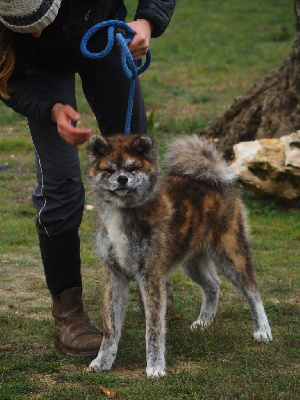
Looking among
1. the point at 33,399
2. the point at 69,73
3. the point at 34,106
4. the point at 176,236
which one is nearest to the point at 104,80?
the point at 69,73

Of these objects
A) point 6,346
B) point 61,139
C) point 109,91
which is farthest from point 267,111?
point 6,346

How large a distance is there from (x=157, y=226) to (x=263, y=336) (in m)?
1.06

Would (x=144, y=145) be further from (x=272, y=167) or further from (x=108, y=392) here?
(x=272, y=167)

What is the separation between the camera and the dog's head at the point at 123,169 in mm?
3830

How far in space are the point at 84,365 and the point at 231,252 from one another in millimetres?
1226

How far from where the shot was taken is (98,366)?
157 inches

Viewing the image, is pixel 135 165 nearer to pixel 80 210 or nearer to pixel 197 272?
pixel 80 210

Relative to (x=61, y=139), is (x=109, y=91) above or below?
above

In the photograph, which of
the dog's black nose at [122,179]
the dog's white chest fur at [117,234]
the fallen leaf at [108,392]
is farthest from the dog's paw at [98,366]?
the dog's black nose at [122,179]

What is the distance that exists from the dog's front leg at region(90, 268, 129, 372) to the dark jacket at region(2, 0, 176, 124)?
1005 mm

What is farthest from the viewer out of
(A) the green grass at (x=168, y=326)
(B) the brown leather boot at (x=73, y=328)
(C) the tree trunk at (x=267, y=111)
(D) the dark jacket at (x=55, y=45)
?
(C) the tree trunk at (x=267, y=111)

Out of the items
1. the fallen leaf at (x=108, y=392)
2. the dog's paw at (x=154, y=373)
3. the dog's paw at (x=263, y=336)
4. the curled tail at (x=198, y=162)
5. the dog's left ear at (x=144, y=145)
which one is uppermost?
the dog's left ear at (x=144, y=145)

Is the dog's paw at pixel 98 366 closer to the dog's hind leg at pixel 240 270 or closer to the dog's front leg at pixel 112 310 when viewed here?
the dog's front leg at pixel 112 310

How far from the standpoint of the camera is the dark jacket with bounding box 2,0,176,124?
3773mm
